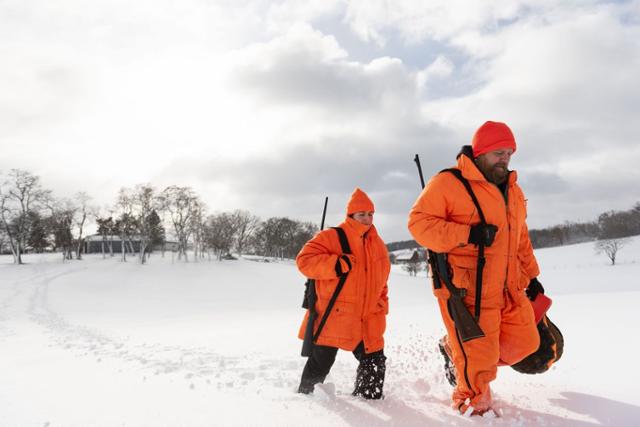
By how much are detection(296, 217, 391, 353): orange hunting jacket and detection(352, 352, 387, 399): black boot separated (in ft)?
0.32

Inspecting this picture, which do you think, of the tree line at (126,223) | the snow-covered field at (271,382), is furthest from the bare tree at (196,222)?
the snow-covered field at (271,382)

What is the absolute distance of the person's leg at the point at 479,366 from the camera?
296 cm

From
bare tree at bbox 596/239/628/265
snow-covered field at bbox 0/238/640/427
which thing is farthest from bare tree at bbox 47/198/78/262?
bare tree at bbox 596/239/628/265

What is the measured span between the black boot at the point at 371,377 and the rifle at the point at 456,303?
878mm

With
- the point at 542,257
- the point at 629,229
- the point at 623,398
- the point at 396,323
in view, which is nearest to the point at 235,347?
the point at 396,323

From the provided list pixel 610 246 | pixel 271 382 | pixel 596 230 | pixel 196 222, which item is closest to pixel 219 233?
pixel 196 222

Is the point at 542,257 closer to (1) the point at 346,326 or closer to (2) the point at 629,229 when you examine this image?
(2) the point at 629,229

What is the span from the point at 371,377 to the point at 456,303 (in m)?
1.06

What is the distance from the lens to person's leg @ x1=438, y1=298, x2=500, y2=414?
296cm

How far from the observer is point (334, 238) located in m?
4.00

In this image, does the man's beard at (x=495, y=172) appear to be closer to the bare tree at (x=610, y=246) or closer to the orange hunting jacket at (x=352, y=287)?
the orange hunting jacket at (x=352, y=287)

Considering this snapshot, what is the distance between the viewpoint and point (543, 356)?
10.9 feet

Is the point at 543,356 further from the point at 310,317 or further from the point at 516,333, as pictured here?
the point at 310,317

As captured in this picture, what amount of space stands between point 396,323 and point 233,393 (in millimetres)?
5547
